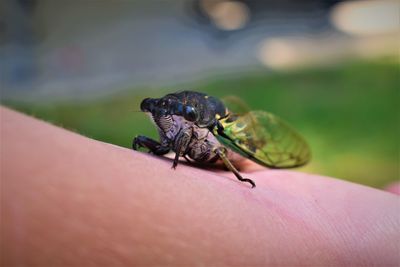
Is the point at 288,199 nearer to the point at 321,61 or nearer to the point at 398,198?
the point at 398,198

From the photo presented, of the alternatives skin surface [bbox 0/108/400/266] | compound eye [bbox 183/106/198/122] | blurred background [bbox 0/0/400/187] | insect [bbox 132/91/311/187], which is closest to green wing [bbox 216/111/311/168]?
insect [bbox 132/91/311/187]

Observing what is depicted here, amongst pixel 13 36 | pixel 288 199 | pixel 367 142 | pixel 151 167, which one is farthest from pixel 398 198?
pixel 13 36

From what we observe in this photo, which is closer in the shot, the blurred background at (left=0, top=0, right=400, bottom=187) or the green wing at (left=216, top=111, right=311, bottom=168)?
the green wing at (left=216, top=111, right=311, bottom=168)

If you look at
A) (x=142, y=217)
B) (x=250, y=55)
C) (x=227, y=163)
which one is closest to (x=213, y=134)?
(x=227, y=163)

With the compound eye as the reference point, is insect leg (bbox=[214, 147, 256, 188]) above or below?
below

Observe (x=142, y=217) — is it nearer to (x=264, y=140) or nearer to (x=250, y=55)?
(x=264, y=140)

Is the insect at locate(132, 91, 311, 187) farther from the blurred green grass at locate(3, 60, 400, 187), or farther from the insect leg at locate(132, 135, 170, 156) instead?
the blurred green grass at locate(3, 60, 400, 187)
